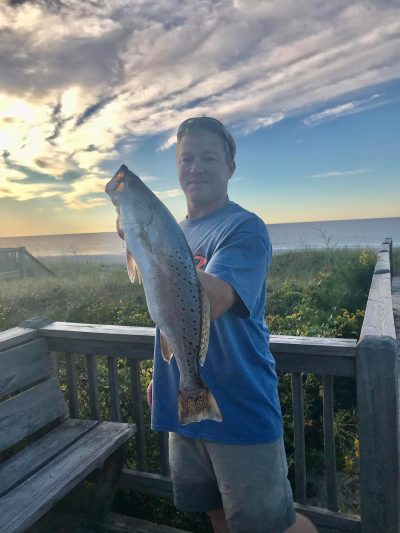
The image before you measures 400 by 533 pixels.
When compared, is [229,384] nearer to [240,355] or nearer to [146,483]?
[240,355]

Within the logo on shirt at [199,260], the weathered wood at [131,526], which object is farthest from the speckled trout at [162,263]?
the weathered wood at [131,526]

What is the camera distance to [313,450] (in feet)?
12.6

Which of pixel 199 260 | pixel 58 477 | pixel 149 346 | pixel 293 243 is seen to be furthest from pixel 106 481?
pixel 293 243

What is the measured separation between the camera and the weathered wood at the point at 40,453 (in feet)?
8.48

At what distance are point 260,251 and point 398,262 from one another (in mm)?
12972

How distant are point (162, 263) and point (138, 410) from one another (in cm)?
195

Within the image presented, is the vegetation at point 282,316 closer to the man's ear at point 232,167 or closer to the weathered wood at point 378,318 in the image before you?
the weathered wood at point 378,318

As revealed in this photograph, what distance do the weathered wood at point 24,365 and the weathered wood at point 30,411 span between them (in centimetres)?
7

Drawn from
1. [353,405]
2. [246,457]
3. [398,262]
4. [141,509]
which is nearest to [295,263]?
[398,262]

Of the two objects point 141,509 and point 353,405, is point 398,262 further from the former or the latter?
point 141,509

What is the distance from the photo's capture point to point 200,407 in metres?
1.84

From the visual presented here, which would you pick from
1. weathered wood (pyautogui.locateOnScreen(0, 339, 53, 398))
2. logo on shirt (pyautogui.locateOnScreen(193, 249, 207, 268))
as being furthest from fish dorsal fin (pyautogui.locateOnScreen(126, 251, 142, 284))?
weathered wood (pyautogui.locateOnScreen(0, 339, 53, 398))

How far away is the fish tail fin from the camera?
183 cm

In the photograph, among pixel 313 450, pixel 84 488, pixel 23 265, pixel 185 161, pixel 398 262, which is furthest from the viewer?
pixel 23 265
